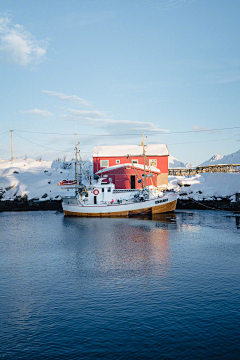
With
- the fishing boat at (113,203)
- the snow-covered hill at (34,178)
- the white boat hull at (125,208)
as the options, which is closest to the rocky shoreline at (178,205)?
the snow-covered hill at (34,178)

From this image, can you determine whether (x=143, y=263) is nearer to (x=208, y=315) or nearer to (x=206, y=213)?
(x=208, y=315)

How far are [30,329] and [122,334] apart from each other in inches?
154

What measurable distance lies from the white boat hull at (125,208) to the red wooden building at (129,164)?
8780 millimetres

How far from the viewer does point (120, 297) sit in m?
15.6

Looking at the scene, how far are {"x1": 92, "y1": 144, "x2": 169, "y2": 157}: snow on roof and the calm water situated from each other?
35.4m

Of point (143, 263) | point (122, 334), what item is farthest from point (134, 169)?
point (122, 334)

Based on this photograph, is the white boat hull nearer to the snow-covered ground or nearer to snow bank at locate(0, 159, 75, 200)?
the snow-covered ground

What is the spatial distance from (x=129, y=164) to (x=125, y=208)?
41.7ft

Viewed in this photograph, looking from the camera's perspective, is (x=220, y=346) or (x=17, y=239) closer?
(x=220, y=346)

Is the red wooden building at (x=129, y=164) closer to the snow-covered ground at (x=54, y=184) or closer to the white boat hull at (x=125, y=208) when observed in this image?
the snow-covered ground at (x=54, y=184)

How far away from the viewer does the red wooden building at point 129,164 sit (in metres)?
57.0

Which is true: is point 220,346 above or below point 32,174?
below

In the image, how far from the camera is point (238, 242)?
27.8 meters

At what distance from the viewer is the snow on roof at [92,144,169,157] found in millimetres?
64000
